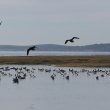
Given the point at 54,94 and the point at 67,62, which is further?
the point at 67,62

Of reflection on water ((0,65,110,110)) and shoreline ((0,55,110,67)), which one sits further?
shoreline ((0,55,110,67))

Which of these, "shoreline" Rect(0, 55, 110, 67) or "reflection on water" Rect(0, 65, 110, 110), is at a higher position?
"shoreline" Rect(0, 55, 110, 67)

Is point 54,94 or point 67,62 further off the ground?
point 67,62

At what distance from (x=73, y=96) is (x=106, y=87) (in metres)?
5.41

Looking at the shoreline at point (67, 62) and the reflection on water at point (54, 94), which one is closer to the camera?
the reflection on water at point (54, 94)

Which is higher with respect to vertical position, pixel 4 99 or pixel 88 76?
pixel 88 76

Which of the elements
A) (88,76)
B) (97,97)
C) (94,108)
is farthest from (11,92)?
(88,76)

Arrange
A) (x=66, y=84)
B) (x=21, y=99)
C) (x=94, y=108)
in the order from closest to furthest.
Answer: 1. (x=94, y=108)
2. (x=21, y=99)
3. (x=66, y=84)

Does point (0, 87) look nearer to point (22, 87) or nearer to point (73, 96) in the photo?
point (22, 87)

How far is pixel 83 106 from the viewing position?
26.7m

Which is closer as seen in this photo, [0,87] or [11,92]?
[11,92]

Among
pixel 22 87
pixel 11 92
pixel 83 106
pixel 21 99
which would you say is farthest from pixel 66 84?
pixel 83 106

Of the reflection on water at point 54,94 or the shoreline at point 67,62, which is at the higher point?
the shoreline at point 67,62

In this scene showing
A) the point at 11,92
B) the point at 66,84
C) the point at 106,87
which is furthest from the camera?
the point at 66,84
